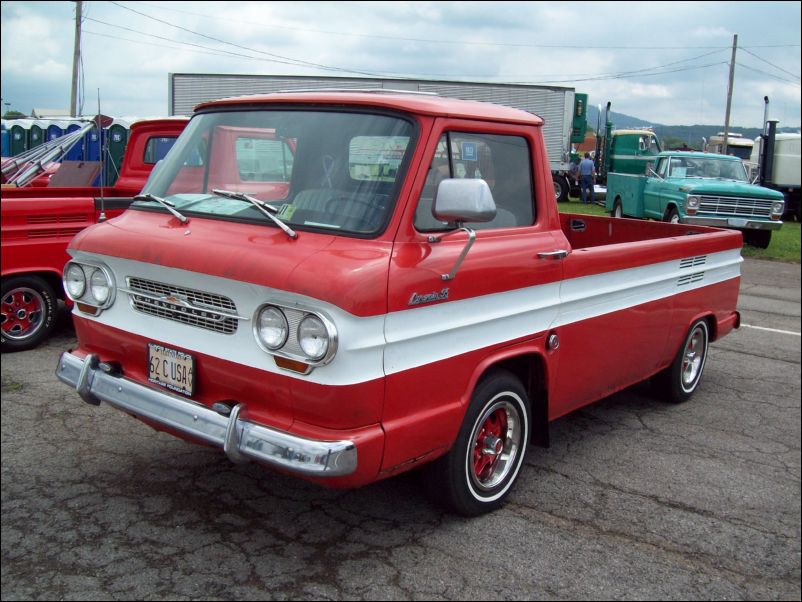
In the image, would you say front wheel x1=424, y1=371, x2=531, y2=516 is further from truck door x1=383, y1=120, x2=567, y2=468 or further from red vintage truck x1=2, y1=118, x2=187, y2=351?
red vintage truck x1=2, y1=118, x2=187, y2=351

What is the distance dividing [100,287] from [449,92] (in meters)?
17.8

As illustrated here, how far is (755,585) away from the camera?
3359 mm

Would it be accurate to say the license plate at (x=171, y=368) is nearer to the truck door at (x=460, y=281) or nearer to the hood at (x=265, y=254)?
the hood at (x=265, y=254)

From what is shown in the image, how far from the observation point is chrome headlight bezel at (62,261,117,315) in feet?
12.6

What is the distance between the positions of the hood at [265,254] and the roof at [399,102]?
28.1 inches

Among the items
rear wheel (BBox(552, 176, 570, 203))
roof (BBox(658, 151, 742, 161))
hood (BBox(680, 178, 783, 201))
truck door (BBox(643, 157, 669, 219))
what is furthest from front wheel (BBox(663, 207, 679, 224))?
rear wheel (BBox(552, 176, 570, 203))

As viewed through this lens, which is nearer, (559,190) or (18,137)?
(559,190)

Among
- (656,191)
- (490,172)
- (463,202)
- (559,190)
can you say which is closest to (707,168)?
(656,191)

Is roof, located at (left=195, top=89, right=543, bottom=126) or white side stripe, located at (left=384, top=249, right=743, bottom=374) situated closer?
white side stripe, located at (left=384, top=249, right=743, bottom=374)

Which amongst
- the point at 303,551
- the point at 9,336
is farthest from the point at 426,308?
the point at 9,336

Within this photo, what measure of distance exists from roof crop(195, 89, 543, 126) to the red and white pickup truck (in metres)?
0.01

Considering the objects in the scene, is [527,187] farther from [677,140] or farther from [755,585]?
[755,585]

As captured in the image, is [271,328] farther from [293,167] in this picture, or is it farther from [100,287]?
[100,287]

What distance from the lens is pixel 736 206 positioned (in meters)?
13.9
